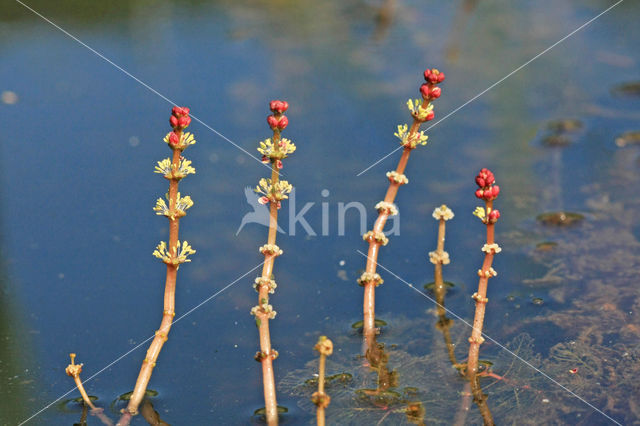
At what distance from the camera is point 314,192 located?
4.93m

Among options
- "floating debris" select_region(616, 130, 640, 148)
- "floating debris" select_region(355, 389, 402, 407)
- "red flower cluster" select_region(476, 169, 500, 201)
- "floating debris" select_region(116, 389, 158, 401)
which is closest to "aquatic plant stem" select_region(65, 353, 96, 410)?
"floating debris" select_region(116, 389, 158, 401)

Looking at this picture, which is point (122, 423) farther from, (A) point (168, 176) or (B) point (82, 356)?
(A) point (168, 176)

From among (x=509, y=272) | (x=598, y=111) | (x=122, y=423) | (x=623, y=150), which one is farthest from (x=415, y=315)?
(x=598, y=111)

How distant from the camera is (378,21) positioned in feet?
23.9

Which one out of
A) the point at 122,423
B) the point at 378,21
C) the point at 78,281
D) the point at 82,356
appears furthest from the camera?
the point at 378,21

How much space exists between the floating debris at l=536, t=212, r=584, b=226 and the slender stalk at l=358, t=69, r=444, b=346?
1.42m

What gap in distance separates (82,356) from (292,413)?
1.05 metres

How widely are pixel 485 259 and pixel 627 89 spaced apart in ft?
11.2

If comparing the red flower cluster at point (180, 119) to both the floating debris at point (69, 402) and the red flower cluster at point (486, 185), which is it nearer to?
the red flower cluster at point (486, 185)

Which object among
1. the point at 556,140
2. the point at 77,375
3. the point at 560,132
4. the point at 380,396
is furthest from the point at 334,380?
the point at 560,132

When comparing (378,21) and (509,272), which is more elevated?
(378,21)

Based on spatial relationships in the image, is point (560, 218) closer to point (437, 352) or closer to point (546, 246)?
point (546, 246)

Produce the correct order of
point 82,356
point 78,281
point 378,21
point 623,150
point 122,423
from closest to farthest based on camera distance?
point 122,423 → point 82,356 → point 78,281 → point 623,150 → point 378,21

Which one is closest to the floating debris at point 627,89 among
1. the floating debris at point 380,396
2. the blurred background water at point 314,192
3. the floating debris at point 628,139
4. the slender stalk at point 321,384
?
the blurred background water at point 314,192
